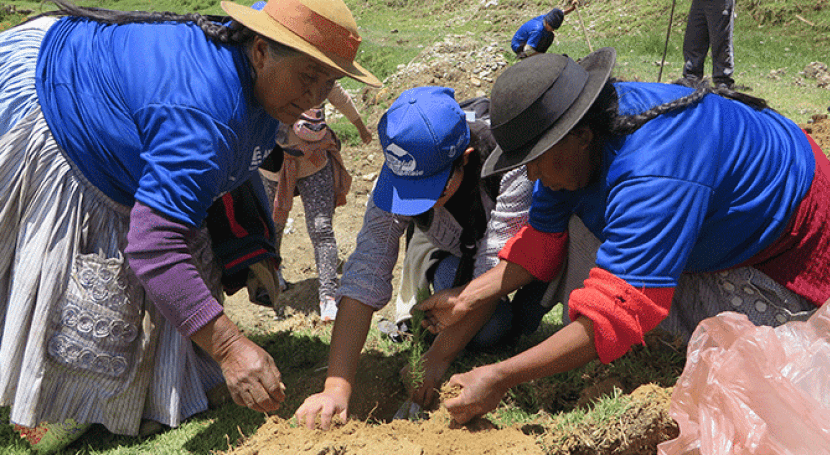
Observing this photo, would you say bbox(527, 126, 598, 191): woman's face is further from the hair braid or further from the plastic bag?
the plastic bag

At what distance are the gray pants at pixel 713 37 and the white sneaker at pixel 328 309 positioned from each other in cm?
478

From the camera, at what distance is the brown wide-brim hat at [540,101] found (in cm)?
184

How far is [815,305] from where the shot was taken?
219 cm

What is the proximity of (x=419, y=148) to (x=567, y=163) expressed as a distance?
23.0 inches

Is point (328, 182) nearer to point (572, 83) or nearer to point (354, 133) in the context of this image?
point (572, 83)

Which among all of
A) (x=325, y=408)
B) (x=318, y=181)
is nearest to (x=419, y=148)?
(x=325, y=408)

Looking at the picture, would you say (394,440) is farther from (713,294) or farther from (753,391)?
(713,294)

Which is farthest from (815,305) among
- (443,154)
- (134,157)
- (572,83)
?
(134,157)

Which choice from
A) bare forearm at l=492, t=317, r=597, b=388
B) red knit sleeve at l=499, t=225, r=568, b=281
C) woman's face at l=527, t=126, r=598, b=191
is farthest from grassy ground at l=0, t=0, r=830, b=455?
woman's face at l=527, t=126, r=598, b=191

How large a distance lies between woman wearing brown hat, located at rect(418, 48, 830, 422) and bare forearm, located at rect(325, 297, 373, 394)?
48 centimetres

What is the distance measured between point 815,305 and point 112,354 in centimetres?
265

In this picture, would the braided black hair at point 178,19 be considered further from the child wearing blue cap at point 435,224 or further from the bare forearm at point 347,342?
the bare forearm at point 347,342

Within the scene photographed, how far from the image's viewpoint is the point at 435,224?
2854mm

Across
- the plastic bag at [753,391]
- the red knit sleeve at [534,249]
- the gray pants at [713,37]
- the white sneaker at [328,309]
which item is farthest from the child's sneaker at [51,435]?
the gray pants at [713,37]
